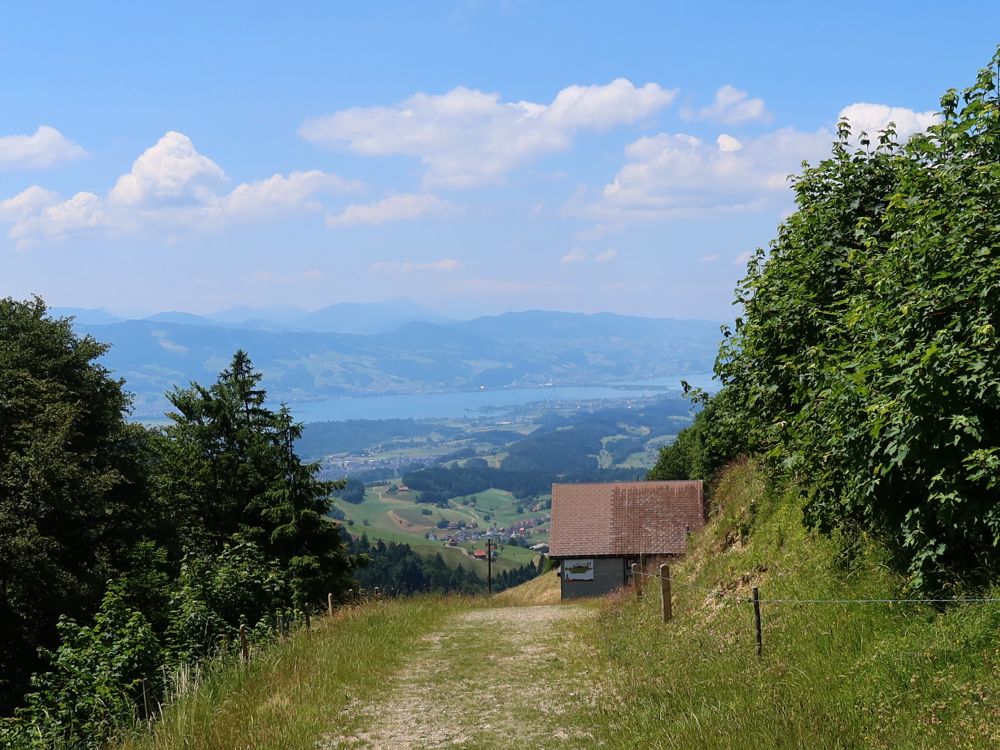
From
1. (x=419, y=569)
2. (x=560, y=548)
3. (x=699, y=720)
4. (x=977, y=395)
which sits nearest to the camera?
(x=977, y=395)

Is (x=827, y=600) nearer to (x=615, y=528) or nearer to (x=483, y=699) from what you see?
(x=483, y=699)

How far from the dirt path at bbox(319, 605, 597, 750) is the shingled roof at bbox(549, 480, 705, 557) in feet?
105

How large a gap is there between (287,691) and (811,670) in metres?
7.16

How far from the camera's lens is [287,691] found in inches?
444

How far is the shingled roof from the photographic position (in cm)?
4841

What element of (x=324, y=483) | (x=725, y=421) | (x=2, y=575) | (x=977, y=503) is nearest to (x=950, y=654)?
(x=977, y=503)

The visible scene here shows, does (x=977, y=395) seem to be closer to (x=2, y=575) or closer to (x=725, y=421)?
(x=725, y=421)

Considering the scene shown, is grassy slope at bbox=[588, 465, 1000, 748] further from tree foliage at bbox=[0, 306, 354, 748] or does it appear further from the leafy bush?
tree foliage at bbox=[0, 306, 354, 748]

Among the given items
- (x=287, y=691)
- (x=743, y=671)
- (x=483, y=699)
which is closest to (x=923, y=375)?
(x=743, y=671)

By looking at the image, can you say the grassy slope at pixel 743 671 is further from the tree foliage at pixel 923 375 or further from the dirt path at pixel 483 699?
the tree foliage at pixel 923 375

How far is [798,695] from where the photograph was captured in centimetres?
789

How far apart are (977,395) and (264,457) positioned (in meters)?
40.7

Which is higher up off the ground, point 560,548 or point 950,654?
point 950,654

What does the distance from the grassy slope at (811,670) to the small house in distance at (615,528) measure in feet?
114
